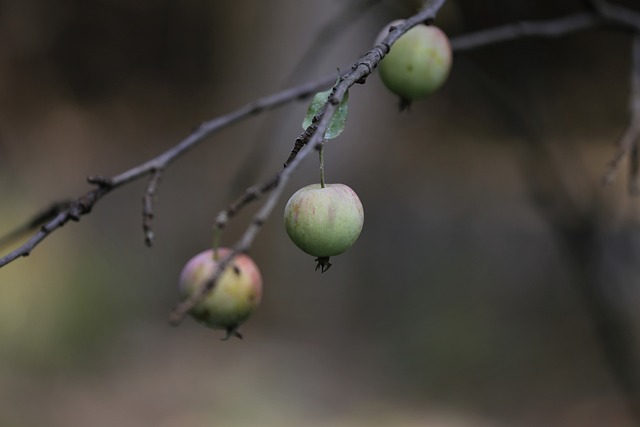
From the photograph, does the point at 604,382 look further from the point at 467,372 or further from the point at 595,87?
the point at 595,87

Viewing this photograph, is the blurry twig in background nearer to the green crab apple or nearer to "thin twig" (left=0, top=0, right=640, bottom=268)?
"thin twig" (left=0, top=0, right=640, bottom=268)

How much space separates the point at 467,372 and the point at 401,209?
2.76ft

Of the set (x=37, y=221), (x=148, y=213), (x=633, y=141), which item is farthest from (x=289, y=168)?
(x=633, y=141)

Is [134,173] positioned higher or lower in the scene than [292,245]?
lower

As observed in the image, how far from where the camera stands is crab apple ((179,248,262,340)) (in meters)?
0.64

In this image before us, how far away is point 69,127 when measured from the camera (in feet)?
12.0

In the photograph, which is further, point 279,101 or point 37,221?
point 279,101

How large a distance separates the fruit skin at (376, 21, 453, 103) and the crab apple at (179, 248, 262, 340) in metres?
0.26

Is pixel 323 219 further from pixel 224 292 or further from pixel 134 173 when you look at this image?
pixel 134 173

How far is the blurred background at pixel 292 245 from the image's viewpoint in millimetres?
2799

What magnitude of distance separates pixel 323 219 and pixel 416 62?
0.25 metres

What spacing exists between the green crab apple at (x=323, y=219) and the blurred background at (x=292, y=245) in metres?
1.99

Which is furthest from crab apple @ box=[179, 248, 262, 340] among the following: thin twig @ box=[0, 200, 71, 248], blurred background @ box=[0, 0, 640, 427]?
blurred background @ box=[0, 0, 640, 427]

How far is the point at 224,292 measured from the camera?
644 mm
